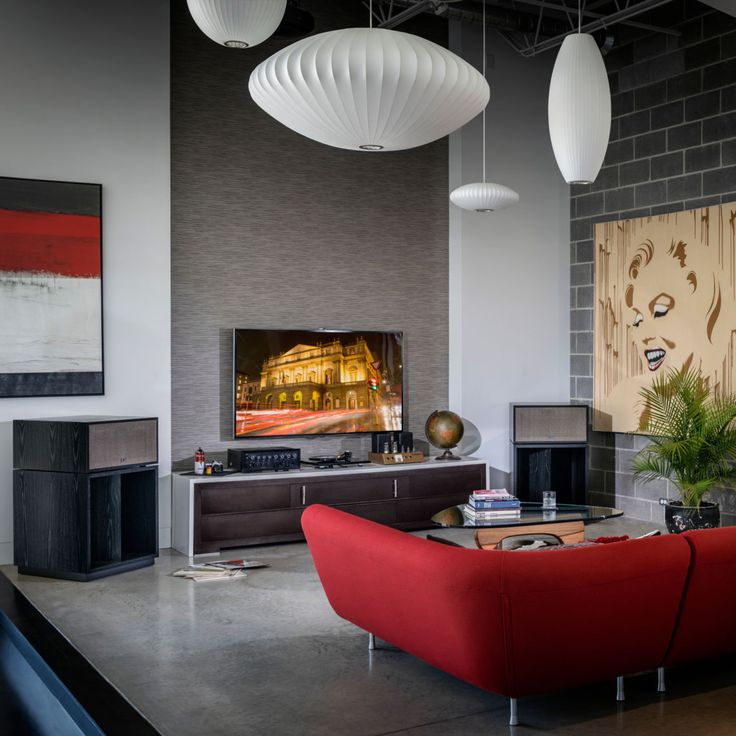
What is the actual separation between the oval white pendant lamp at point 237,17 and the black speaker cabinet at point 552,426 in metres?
5.23

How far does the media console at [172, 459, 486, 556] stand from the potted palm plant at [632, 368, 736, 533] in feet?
4.85

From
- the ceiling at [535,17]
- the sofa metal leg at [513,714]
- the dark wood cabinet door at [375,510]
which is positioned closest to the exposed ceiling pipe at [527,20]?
the ceiling at [535,17]

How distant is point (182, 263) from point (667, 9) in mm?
4407

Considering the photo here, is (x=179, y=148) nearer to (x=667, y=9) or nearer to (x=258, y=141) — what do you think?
(x=258, y=141)

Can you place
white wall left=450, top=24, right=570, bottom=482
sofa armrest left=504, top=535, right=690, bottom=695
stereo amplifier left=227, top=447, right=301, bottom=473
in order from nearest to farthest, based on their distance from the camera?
sofa armrest left=504, top=535, right=690, bottom=695 → stereo amplifier left=227, top=447, right=301, bottom=473 → white wall left=450, top=24, right=570, bottom=482

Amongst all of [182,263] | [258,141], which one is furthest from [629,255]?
[182,263]

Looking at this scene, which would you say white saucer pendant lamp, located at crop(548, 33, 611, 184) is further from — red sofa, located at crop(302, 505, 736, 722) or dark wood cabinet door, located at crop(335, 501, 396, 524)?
dark wood cabinet door, located at crop(335, 501, 396, 524)

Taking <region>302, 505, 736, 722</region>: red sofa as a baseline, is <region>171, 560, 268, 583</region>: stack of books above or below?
below

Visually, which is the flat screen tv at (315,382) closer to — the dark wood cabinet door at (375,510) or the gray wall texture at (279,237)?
the gray wall texture at (279,237)

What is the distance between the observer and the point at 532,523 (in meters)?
5.50

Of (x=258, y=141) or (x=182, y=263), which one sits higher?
(x=258, y=141)

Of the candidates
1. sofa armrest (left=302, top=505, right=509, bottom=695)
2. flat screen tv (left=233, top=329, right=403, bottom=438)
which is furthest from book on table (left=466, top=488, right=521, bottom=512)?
flat screen tv (left=233, top=329, right=403, bottom=438)

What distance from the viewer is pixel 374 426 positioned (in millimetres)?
7523

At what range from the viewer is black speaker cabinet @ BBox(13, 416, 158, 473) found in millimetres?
5559
